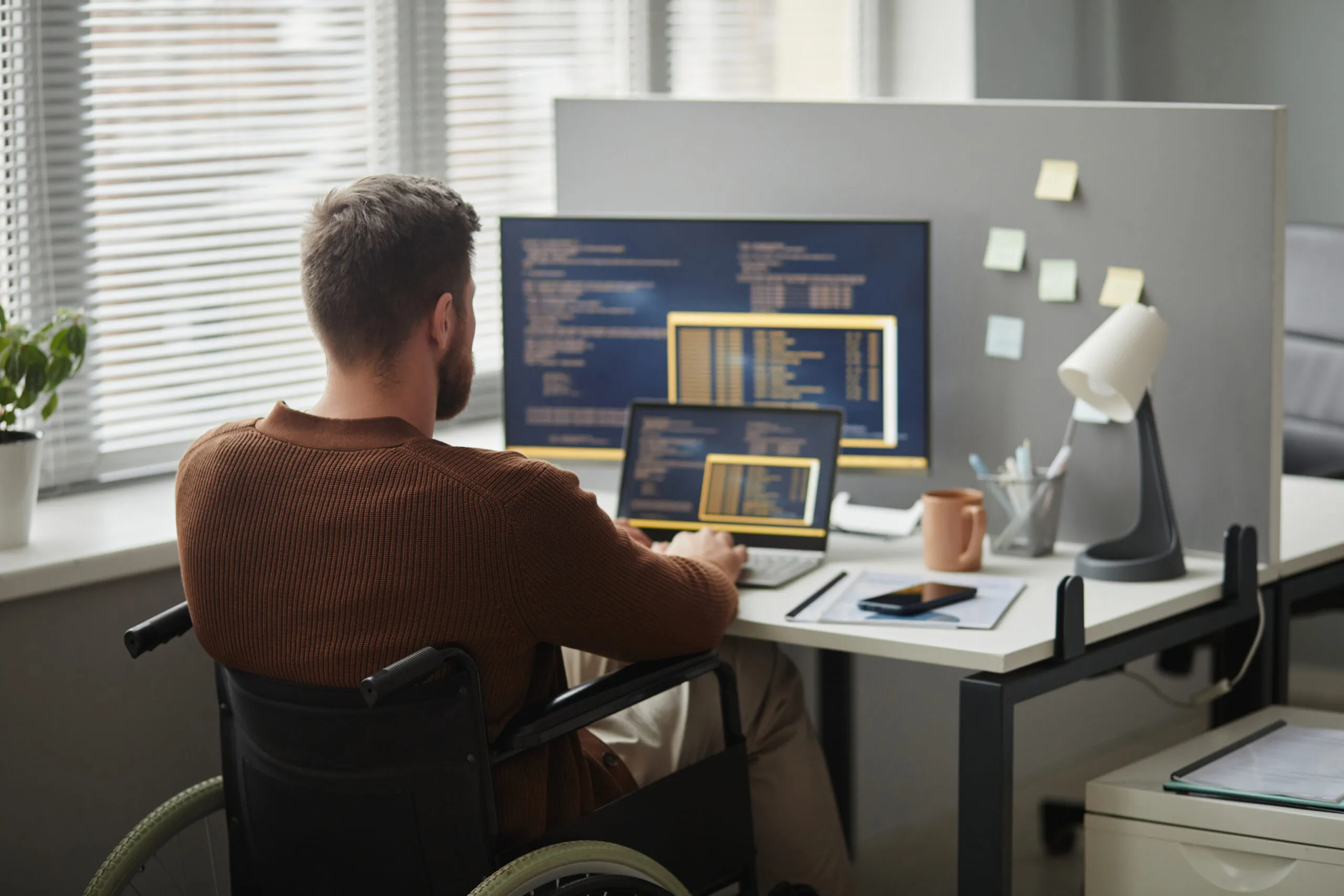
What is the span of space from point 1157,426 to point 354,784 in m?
1.29

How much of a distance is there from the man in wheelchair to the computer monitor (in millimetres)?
664

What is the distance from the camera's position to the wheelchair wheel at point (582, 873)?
4.78 ft

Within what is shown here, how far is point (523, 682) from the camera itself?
1.58 metres

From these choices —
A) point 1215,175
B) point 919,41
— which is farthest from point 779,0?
point 1215,175

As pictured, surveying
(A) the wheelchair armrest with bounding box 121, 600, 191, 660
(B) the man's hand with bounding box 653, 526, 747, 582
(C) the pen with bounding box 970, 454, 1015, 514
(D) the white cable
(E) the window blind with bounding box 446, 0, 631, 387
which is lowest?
(D) the white cable

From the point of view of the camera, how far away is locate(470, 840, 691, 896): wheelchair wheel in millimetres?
1456

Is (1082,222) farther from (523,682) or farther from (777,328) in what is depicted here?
(523,682)

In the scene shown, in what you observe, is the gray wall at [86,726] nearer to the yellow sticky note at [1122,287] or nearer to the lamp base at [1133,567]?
the lamp base at [1133,567]

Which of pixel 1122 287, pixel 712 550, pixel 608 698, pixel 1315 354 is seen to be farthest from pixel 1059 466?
pixel 1315 354

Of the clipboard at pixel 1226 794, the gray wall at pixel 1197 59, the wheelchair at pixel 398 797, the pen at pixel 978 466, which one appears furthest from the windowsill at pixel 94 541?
the gray wall at pixel 1197 59

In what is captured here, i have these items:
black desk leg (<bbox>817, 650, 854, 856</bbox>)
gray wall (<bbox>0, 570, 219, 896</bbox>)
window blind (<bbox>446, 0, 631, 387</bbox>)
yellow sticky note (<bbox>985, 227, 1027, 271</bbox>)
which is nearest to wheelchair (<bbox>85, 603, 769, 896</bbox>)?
gray wall (<bbox>0, 570, 219, 896</bbox>)

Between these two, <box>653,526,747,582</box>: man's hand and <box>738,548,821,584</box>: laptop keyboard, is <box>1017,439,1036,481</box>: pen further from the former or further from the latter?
<box>653,526,747,582</box>: man's hand

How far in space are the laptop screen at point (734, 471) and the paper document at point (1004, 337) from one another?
273mm

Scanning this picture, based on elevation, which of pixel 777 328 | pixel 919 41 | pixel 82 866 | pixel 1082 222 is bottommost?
pixel 82 866
